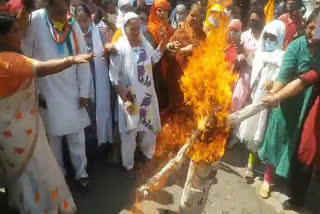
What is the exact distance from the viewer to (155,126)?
525 cm

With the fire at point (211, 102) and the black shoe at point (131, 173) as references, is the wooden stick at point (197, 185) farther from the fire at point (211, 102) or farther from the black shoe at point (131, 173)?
the black shoe at point (131, 173)

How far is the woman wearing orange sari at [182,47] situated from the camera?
545cm

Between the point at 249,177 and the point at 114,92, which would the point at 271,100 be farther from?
the point at 114,92

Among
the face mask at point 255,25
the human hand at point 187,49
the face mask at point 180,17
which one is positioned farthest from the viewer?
the face mask at point 180,17

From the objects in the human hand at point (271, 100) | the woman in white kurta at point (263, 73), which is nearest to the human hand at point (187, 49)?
the woman in white kurta at point (263, 73)

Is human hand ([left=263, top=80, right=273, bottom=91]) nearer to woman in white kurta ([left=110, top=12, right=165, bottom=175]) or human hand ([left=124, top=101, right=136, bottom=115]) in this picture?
woman in white kurta ([left=110, top=12, right=165, bottom=175])

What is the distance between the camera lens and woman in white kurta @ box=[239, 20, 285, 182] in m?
5.06

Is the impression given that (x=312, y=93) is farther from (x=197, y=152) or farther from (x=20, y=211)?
(x=20, y=211)

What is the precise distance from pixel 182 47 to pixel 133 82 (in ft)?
3.54

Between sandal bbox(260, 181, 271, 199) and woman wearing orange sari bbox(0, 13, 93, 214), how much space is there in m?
2.90

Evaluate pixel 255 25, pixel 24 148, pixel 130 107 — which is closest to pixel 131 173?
pixel 130 107

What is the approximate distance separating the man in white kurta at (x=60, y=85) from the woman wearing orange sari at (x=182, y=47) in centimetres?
167

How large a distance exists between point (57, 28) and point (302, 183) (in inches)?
143

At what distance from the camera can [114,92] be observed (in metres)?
5.43
